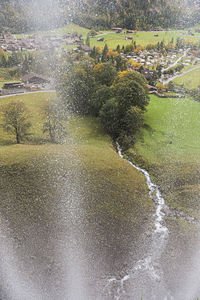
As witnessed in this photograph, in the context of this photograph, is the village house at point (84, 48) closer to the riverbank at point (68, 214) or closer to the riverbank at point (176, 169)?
the riverbank at point (176, 169)

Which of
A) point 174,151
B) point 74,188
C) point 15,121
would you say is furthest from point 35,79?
point 74,188

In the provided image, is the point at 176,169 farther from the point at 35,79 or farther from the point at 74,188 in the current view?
the point at 35,79

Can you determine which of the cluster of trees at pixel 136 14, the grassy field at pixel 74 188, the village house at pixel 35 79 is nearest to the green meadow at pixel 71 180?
the grassy field at pixel 74 188

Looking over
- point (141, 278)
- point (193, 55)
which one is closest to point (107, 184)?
point (141, 278)

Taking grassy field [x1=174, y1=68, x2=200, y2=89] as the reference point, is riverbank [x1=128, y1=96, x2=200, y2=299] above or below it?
below

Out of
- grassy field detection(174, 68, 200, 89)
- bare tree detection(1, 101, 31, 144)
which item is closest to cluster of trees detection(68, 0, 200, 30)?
grassy field detection(174, 68, 200, 89)

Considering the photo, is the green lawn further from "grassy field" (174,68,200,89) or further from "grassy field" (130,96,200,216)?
"grassy field" (174,68,200,89)

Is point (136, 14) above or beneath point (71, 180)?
above

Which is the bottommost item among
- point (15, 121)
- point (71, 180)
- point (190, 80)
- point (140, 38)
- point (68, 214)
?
point (68, 214)
